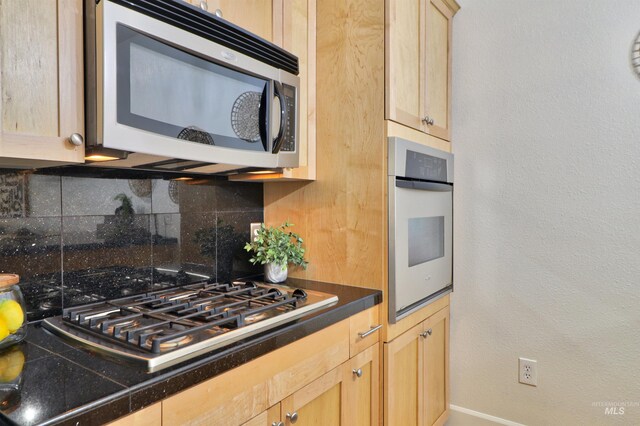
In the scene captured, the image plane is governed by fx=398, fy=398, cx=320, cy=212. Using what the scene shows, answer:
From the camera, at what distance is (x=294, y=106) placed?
4.82ft

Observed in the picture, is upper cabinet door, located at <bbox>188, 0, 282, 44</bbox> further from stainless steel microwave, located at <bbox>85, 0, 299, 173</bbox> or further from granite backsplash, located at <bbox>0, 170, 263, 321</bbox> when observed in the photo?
granite backsplash, located at <bbox>0, 170, 263, 321</bbox>

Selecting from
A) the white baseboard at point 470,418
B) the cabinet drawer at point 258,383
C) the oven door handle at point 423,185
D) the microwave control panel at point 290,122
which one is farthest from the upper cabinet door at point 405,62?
the white baseboard at point 470,418

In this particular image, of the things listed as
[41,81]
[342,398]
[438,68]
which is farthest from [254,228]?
[438,68]

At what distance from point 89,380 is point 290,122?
101 centimetres

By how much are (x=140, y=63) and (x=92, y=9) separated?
15 centimetres

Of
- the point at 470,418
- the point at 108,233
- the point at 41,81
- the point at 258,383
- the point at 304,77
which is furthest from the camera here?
the point at 470,418

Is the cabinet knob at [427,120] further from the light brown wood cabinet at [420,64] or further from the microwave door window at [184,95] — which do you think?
the microwave door window at [184,95]

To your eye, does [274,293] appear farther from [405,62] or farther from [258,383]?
[405,62]

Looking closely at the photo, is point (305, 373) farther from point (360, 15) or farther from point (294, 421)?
point (360, 15)

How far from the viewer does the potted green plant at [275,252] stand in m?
1.66

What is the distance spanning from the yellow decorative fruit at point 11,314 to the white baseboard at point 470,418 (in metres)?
1.99

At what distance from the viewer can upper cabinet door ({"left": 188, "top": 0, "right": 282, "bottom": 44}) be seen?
125 centimetres

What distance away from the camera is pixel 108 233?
4.33 feet

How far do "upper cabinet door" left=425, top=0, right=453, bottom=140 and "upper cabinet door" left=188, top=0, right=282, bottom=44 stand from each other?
29.5 inches
